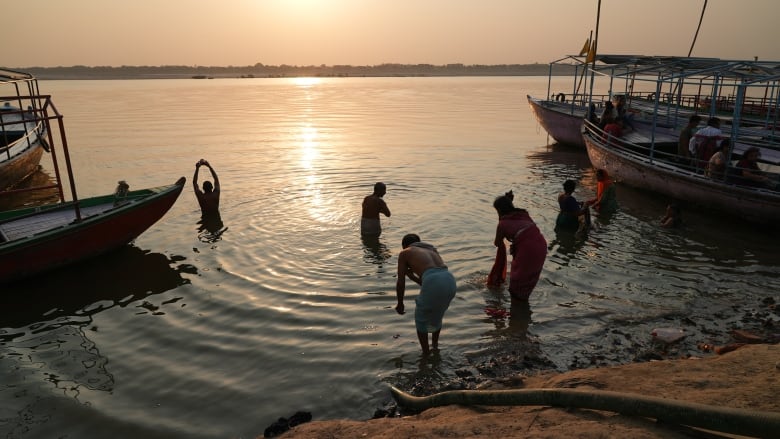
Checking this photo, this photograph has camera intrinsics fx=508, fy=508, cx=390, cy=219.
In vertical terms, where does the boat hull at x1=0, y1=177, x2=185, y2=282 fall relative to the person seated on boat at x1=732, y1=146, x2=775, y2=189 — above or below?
below

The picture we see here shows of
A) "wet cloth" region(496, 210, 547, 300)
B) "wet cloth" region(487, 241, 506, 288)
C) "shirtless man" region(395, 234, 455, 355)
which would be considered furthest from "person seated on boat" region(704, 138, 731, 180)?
"shirtless man" region(395, 234, 455, 355)

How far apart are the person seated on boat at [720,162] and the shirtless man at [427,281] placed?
354 inches

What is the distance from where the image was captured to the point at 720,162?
11.4 meters

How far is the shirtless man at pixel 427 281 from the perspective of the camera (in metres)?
5.43

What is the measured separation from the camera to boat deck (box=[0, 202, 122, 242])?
8.86 metres

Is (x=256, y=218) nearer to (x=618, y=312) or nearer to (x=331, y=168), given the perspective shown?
(x=331, y=168)

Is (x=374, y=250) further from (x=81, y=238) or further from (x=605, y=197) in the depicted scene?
(x=605, y=197)

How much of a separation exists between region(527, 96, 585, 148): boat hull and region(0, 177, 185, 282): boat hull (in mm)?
18091

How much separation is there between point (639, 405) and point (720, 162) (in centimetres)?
996

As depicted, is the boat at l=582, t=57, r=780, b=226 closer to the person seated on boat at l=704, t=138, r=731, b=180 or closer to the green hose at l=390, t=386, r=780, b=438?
the person seated on boat at l=704, t=138, r=731, b=180

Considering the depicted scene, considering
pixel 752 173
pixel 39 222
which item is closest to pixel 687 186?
pixel 752 173

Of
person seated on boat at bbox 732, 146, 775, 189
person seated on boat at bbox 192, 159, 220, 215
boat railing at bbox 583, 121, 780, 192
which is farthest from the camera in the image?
person seated on boat at bbox 192, 159, 220, 215

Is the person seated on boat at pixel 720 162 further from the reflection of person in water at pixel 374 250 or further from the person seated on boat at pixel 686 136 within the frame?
the reflection of person in water at pixel 374 250

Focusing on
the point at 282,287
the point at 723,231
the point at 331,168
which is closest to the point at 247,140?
the point at 331,168
